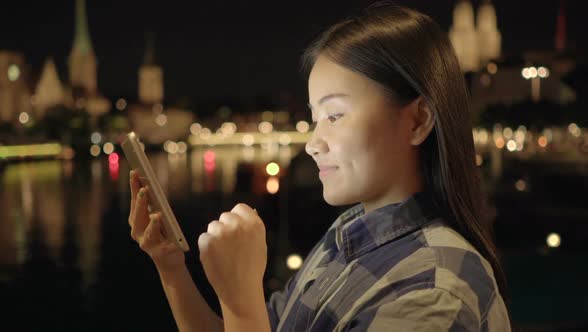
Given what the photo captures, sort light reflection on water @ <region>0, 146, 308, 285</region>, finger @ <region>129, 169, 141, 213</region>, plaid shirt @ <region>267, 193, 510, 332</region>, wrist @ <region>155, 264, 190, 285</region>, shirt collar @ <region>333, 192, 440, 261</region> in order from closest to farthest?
1. plaid shirt @ <region>267, 193, 510, 332</region>
2. shirt collar @ <region>333, 192, 440, 261</region>
3. finger @ <region>129, 169, 141, 213</region>
4. wrist @ <region>155, 264, 190, 285</region>
5. light reflection on water @ <region>0, 146, 308, 285</region>

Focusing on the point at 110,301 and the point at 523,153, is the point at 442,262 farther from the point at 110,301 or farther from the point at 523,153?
the point at 523,153

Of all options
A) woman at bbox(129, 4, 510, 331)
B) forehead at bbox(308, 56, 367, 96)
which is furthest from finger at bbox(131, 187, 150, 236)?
forehead at bbox(308, 56, 367, 96)

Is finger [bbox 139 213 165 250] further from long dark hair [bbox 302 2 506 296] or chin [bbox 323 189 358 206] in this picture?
long dark hair [bbox 302 2 506 296]

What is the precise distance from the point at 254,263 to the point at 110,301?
9.10 m

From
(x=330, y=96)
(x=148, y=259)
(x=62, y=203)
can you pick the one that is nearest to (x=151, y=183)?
(x=330, y=96)

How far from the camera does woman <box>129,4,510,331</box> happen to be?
3.51ft

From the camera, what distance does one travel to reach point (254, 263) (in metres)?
1.08

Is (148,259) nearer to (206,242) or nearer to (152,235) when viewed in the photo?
(152,235)

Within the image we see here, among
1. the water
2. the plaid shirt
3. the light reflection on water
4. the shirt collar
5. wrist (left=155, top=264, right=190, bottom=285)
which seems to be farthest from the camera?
the light reflection on water

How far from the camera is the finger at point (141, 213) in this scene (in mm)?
1284

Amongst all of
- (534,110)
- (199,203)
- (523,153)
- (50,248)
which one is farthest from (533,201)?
(534,110)

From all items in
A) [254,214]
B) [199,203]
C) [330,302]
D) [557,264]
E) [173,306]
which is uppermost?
[254,214]

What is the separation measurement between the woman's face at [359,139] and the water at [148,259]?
450 centimetres

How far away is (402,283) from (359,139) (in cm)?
26
